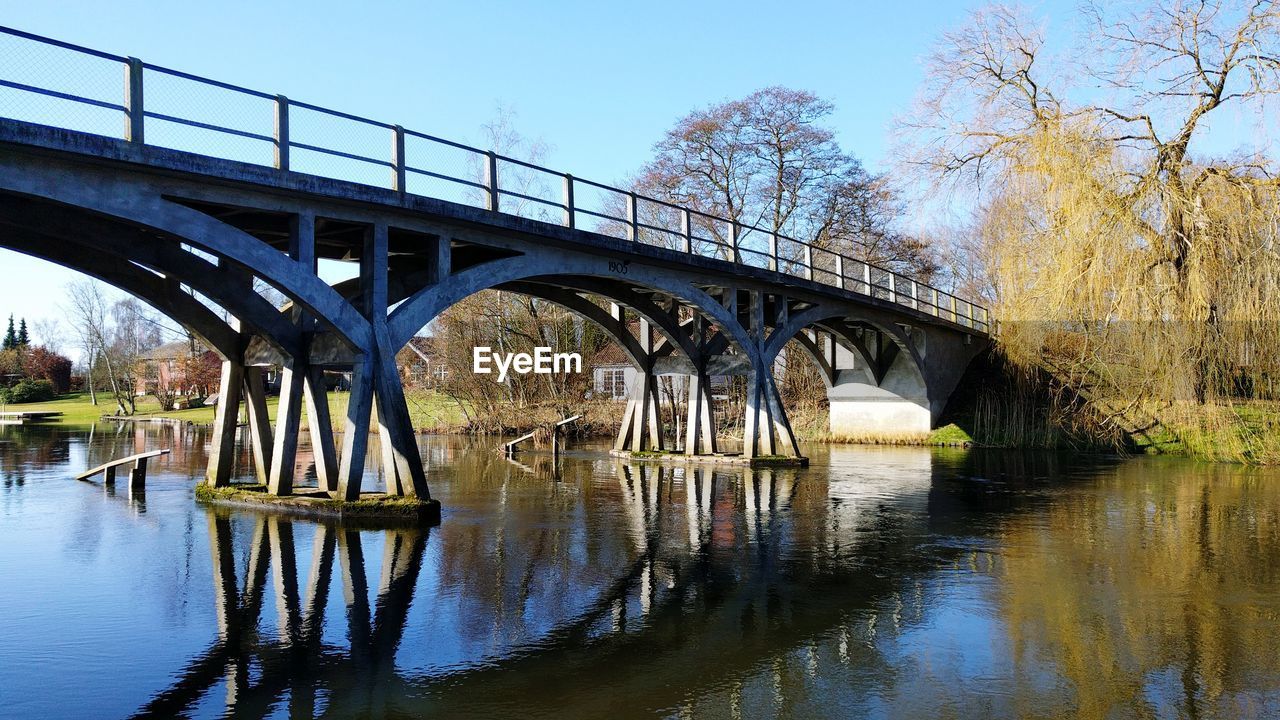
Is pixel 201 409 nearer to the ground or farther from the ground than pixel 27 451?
farther from the ground

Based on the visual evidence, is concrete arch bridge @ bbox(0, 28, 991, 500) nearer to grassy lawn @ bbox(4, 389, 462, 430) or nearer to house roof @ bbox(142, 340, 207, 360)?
grassy lawn @ bbox(4, 389, 462, 430)

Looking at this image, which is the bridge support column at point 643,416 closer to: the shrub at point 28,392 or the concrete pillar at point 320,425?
the concrete pillar at point 320,425

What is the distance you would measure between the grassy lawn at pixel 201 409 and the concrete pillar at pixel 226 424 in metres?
5.47

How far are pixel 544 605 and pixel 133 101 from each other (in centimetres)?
762

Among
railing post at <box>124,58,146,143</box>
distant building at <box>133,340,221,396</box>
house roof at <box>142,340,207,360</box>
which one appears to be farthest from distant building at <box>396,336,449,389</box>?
house roof at <box>142,340,207,360</box>

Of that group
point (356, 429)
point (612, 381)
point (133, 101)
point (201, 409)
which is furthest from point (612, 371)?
point (133, 101)

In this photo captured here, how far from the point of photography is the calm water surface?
7023mm

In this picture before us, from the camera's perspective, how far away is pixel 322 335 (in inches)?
592

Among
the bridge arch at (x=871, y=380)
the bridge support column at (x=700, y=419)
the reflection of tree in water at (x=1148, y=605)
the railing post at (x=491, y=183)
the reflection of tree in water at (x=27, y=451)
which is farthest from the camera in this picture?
the bridge arch at (x=871, y=380)

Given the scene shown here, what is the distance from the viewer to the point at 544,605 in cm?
970

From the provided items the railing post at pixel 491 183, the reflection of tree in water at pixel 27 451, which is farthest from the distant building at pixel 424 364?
the railing post at pixel 491 183

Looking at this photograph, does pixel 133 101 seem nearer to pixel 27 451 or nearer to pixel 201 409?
pixel 27 451

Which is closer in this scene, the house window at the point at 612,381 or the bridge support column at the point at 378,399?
the bridge support column at the point at 378,399

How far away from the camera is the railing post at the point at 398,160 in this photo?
48.6ft
